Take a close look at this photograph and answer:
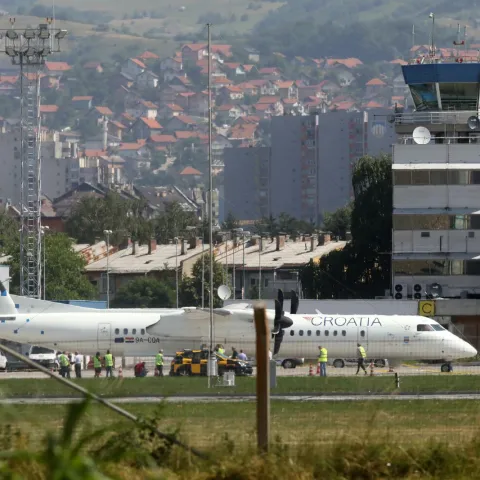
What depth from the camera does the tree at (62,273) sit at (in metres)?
113

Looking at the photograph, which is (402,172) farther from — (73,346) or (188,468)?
(188,468)

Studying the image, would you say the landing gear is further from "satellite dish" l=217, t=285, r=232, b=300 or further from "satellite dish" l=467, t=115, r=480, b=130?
"satellite dish" l=467, t=115, r=480, b=130

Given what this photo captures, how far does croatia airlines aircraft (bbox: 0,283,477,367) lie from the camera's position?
53969 millimetres

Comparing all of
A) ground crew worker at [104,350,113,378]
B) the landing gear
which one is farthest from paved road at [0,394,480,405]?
the landing gear

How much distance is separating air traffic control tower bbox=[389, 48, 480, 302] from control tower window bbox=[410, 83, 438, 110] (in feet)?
0.51


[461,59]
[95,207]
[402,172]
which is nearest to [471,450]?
[402,172]

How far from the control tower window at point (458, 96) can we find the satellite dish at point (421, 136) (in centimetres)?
407

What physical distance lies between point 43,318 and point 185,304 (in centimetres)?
5833

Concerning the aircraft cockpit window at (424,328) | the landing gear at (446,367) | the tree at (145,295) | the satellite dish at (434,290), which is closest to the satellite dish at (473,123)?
the satellite dish at (434,290)

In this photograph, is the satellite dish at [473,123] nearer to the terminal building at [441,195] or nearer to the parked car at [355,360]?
the terminal building at [441,195]

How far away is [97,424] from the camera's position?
17219 millimetres

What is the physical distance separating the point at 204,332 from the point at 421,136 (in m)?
18.2

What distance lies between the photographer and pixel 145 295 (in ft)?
397

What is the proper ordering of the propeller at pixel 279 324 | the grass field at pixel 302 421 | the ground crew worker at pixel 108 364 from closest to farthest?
the grass field at pixel 302 421
the ground crew worker at pixel 108 364
the propeller at pixel 279 324
